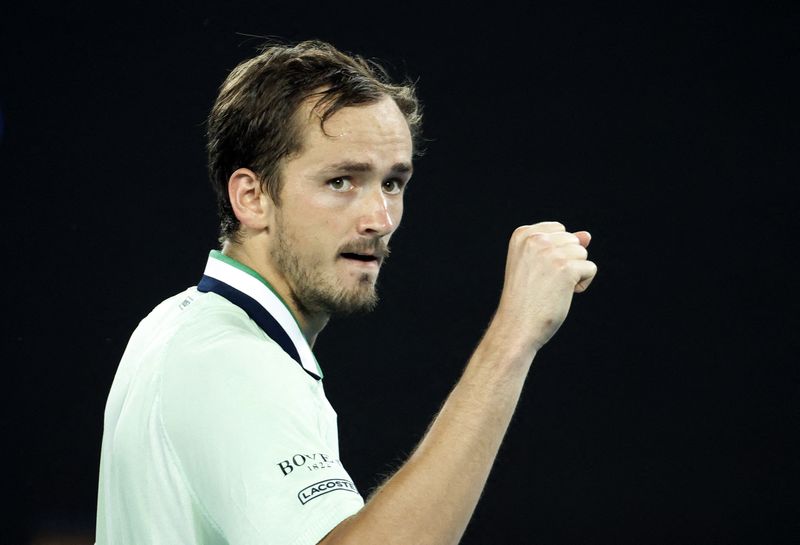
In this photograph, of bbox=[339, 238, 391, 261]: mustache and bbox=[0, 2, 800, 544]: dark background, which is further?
bbox=[0, 2, 800, 544]: dark background

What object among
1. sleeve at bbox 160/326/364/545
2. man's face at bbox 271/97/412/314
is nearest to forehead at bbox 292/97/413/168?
man's face at bbox 271/97/412/314

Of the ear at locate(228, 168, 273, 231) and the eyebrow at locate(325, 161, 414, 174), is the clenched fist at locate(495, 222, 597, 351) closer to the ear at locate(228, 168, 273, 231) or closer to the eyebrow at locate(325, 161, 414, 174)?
the eyebrow at locate(325, 161, 414, 174)

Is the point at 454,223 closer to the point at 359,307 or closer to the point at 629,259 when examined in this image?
the point at 629,259

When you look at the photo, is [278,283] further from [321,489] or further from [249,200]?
[321,489]

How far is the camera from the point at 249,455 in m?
0.93

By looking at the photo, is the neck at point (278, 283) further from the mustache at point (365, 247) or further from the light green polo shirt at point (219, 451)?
the light green polo shirt at point (219, 451)

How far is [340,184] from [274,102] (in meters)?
0.16

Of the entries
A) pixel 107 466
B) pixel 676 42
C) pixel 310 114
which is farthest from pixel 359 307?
pixel 676 42

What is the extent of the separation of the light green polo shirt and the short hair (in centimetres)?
31

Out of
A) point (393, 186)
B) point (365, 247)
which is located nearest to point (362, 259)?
point (365, 247)

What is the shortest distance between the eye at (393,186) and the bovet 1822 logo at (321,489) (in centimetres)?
47

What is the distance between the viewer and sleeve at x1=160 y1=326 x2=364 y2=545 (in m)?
0.92

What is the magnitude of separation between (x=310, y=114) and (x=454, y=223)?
182 centimetres

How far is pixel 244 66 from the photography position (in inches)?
58.1
